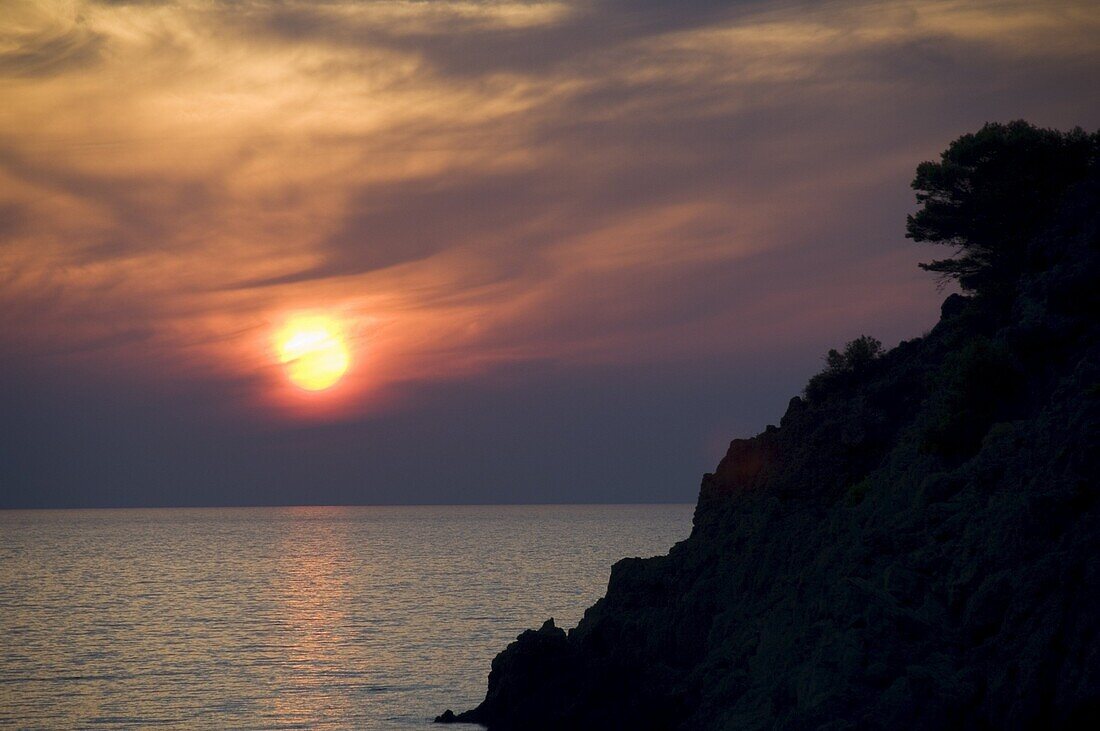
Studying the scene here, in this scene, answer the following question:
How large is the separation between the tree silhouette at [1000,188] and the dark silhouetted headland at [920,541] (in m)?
0.11

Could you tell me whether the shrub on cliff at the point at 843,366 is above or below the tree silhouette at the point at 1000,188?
below

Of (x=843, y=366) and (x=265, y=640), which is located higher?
(x=843, y=366)

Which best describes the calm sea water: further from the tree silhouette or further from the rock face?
the tree silhouette

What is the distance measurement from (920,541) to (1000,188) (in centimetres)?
2687

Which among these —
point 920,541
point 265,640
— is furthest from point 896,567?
point 265,640

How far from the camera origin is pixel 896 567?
33.1m

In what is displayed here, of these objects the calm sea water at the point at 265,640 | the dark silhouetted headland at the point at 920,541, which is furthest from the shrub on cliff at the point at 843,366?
the calm sea water at the point at 265,640

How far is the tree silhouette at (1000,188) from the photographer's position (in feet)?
174

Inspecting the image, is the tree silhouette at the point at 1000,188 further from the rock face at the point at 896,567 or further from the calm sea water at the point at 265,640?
the calm sea water at the point at 265,640

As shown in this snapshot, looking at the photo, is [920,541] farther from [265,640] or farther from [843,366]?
[265,640]

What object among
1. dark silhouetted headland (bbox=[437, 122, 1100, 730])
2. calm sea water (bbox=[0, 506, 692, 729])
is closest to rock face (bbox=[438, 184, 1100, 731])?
dark silhouetted headland (bbox=[437, 122, 1100, 730])

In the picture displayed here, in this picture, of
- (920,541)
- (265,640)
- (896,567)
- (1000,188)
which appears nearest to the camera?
(896,567)

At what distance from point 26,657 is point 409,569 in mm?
85442

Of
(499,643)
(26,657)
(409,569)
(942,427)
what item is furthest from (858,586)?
(409,569)
